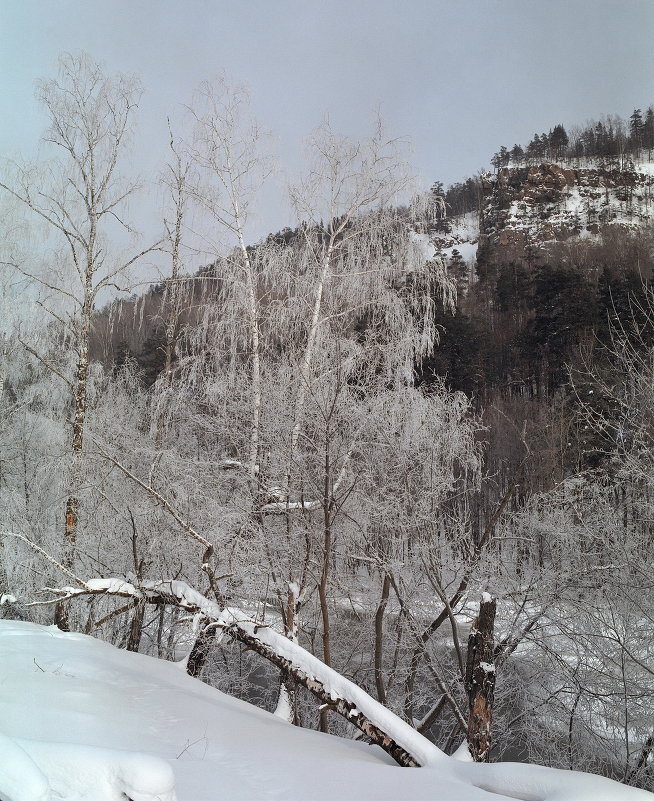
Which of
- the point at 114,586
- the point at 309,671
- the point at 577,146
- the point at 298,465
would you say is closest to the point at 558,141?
the point at 577,146

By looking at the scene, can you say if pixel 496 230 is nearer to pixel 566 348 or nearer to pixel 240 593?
pixel 566 348

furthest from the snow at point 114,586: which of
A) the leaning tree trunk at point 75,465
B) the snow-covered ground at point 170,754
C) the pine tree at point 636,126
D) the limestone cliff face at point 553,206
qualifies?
the limestone cliff face at point 553,206

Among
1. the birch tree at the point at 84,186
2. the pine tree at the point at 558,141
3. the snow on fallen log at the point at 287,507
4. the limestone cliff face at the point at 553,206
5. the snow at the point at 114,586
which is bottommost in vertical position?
the snow at the point at 114,586

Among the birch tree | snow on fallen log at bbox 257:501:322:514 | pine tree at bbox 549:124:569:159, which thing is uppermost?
pine tree at bbox 549:124:569:159

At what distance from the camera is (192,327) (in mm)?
8508

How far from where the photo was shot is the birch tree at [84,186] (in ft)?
22.6

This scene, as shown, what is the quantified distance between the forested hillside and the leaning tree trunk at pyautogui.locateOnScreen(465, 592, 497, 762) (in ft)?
5.76

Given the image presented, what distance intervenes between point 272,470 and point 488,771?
15.4 ft

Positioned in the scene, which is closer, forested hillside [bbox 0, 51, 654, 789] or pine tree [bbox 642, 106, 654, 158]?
forested hillside [bbox 0, 51, 654, 789]

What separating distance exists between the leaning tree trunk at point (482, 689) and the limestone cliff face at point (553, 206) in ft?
88.7

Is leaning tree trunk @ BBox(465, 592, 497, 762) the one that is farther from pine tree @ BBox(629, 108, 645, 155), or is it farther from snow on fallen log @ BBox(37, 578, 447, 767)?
pine tree @ BBox(629, 108, 645, 155)

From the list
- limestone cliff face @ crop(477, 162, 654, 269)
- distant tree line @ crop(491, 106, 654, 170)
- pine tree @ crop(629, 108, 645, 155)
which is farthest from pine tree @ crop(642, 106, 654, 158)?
limestone cliff face @ crop(477, 162, 654, 269)

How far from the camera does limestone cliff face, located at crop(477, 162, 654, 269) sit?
29.6m

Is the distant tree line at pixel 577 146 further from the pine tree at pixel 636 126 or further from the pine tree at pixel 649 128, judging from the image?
the pine tree at pixel 649 128
